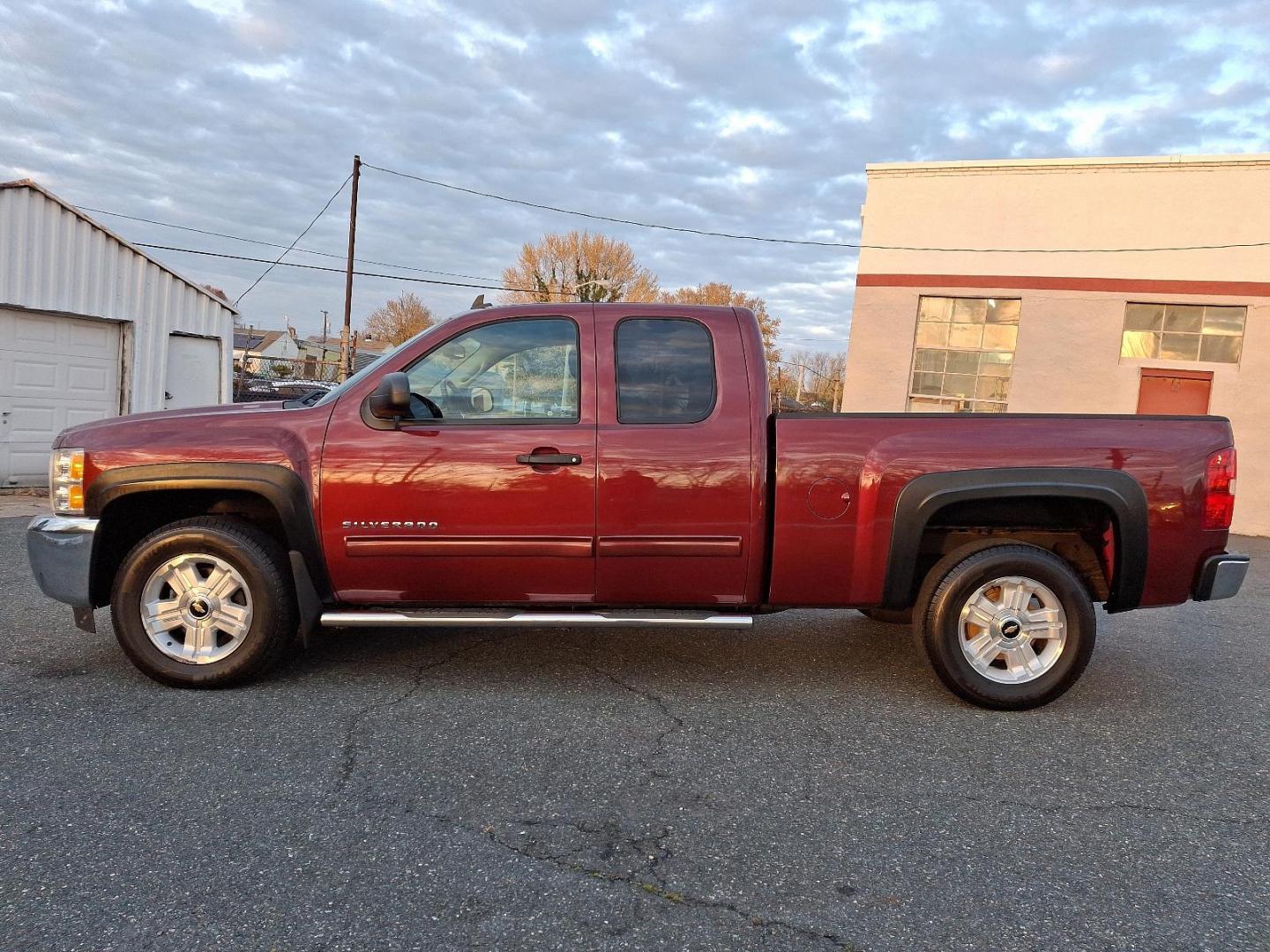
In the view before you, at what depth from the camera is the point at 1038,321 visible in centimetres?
1427

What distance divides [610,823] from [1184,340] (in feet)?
49.0

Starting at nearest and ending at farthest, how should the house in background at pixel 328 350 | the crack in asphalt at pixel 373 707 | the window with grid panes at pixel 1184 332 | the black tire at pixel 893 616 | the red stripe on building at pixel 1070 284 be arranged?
the crack in asphalt at pixel 373 707, the black tire at pixel 893 616, the red stripe on building at pixel 1070 284, the window with grid panes at pixel 1184 332, the house in background at pixel 328 350

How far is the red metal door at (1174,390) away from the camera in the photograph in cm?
1374

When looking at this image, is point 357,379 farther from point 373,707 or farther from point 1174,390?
point 1174,390

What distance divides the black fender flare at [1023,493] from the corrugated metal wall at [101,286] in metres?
11.9

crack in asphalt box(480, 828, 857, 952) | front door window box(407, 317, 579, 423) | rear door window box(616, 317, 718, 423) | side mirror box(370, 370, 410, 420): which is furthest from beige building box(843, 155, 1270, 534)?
crack in asphalt box(480, 828, 857, 952)

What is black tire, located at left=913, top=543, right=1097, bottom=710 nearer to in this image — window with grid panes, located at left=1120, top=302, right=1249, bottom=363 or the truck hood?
the truck hood

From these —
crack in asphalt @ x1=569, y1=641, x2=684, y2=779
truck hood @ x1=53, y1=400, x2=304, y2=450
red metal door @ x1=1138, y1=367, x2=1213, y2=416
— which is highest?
red metal door @ x1=1138, y1=367, x2=1213, y2=416

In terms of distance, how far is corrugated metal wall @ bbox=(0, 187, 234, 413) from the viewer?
10695 mm

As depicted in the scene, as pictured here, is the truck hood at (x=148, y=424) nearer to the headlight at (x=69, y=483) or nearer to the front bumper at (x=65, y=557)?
the headlight at (x=69, y=483)

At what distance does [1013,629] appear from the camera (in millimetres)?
3869

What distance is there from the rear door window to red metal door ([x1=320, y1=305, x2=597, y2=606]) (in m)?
0.21

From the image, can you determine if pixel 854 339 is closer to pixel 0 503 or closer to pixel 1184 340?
pixel 1184 340

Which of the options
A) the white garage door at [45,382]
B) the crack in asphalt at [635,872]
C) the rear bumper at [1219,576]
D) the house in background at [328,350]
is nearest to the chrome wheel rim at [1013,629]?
the rear bumper at [1219,576]
